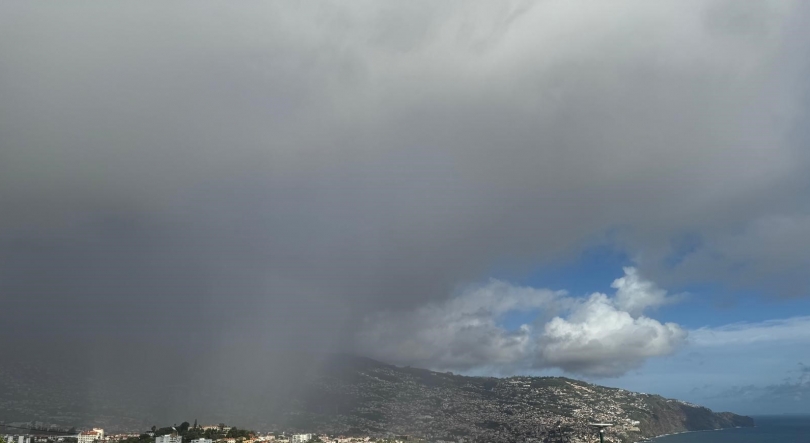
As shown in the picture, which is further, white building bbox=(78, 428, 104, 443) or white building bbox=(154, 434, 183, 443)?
white building bbox=(78, 428, 104, 443)

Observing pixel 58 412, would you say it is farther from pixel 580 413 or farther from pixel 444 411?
pixel 580 413

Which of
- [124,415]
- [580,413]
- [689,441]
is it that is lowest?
[689,441]

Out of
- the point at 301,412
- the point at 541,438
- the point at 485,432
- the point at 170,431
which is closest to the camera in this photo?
the point at 170,431

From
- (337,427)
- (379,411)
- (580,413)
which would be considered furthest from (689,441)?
(337,427)

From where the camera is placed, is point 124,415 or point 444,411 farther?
point 444,411

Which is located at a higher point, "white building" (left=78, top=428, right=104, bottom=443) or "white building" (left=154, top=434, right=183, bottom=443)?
"white building" (left=78, top=428, right=104, bottom=443)

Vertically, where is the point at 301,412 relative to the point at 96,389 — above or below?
below

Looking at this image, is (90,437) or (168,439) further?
(90,437)

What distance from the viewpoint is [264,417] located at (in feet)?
621

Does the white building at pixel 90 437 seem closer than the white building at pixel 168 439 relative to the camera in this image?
No

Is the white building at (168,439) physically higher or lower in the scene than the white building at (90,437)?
lower

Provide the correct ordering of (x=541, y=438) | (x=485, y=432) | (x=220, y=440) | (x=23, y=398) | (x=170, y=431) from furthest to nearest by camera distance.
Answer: (x=23, y=398)
(x=485, y=432)
(x=541, y=438)
(x=170, y=431)
(x=220, y=440)

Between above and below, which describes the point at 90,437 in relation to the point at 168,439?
above

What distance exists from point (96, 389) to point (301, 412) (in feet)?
249
